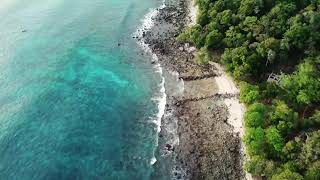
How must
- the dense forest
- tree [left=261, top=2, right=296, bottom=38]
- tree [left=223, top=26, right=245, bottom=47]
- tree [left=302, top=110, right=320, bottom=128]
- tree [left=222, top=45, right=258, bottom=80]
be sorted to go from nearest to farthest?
the dense forest → tree [left=302, top=110, right=320, bottom=128] → tree [left=222, top=45, right=258, bottom=80] → tree [left=223, top=26, right=245, bottom=47] → tree [left=261, top=2, right=296, bottom=38]

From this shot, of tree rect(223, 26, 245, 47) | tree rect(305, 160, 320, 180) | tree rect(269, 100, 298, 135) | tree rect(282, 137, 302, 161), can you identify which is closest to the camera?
tree rect(305, 160, 320, 180)

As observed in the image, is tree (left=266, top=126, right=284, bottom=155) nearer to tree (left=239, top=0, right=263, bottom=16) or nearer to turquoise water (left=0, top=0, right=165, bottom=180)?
turquoise water (left=0, top=0, right=165, bottom=180)

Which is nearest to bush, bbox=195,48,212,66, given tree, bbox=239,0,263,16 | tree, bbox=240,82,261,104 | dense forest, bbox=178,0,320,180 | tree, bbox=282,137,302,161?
dense forest, bbox=178,0,320,180

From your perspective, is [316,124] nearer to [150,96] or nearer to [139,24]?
[150,96]

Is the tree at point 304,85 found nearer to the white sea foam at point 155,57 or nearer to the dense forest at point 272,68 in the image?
the dense forest at point 272,68

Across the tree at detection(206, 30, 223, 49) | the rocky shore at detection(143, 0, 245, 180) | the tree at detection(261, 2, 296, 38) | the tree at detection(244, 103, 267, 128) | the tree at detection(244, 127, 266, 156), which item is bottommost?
the rocky shore at detection(143, 0, 245, 180)

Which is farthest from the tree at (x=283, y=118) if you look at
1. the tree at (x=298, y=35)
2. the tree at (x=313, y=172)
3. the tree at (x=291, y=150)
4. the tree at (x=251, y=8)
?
the tree at (x=251, y=8)

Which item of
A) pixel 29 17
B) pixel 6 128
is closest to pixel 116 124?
pixel 6 128

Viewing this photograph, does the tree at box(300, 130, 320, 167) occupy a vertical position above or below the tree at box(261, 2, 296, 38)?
below
